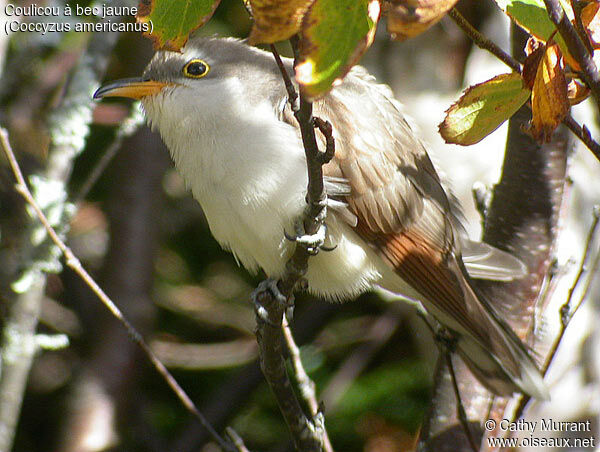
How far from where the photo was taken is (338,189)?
2.76 metres

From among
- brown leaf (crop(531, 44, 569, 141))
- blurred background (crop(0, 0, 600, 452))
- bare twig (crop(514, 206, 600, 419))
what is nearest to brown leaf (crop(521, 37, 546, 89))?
brown leaf (crop(531, 44, 569, 141))

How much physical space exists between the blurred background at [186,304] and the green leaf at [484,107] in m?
2.18

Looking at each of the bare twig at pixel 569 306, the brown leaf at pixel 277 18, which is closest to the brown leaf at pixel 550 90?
the brown leaf at pixel 277 18

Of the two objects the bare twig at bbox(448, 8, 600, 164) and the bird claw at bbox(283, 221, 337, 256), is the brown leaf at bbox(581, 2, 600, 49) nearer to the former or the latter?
the bare twig at bbox(448, 8, 600, 164)

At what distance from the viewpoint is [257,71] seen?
122 inches

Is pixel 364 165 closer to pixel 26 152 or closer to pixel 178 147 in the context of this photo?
pixel 178 147

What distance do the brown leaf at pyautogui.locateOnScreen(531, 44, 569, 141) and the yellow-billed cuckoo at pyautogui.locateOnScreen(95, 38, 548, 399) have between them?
1.25m

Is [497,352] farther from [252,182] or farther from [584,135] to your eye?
[584,135]

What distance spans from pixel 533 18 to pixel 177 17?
638 millimetres

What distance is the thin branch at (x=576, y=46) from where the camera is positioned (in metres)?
1.32

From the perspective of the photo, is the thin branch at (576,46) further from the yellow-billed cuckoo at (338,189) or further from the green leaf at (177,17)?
the yellow-billed cuckoo at (338,189)

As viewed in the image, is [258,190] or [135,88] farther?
[135,88]

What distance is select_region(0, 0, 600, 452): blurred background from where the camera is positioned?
158 inches

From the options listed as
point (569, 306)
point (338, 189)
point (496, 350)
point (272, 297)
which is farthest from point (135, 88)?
point (569, 306)
